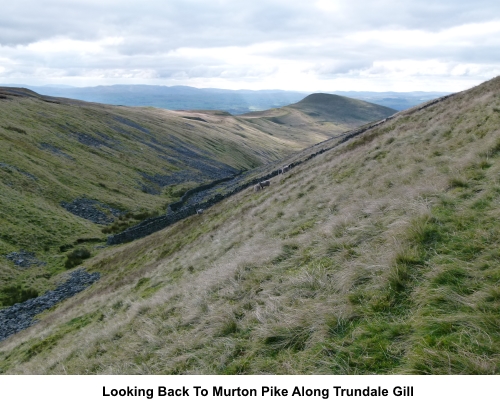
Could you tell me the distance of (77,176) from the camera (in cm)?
5975

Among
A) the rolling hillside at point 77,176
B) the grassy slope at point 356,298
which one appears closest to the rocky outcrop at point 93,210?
the rolling hillside at point 77,176

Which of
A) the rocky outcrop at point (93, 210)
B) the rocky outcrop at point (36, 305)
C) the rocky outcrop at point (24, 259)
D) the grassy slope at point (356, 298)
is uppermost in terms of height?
the grassy slope at point (356, 298)

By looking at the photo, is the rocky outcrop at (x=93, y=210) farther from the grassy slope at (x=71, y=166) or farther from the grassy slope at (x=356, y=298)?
the grassy slope at (x=356, y=298)

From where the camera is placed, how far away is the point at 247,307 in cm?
823

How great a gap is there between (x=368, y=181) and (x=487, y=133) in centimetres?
475

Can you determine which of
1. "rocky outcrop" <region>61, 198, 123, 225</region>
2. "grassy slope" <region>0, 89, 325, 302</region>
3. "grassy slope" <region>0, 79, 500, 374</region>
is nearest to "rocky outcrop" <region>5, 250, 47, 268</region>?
"grassy slope" <region>0, 89, 325, 302</region>

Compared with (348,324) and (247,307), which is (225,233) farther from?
(348,324)

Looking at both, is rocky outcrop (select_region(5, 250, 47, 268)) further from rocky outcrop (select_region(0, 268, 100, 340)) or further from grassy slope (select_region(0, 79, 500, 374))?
grassy slope (select_region(0, 79, 500, 374))

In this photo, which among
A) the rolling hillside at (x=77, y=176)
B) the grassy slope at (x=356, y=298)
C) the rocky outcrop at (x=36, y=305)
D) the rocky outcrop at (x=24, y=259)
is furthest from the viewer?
the rolling hillside at (x=77, y=176)

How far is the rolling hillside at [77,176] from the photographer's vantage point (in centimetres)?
3647

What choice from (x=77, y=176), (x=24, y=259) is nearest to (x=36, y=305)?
(x=24, y=259)

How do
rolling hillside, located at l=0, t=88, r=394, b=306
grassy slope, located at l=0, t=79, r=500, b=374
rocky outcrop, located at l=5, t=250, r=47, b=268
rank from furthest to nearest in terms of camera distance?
rolling hillside, located at l=0, t=88, r=394, b=306, rocky outcrop, located at l=5, t=250, r=47, b=268, grassy slope, located at l=0, t=79, r=500, b=374

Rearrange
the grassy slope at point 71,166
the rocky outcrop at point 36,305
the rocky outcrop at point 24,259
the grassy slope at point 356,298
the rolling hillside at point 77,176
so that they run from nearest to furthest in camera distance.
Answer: the grassy slope at point 356,298 < the rocky outcrop at point 36,305 < the rocky outcrop at point 24,259 < the rolling hillside at point 77,176 < the grassy slope at point 71,166

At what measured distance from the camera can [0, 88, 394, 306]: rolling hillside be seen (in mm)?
36469
